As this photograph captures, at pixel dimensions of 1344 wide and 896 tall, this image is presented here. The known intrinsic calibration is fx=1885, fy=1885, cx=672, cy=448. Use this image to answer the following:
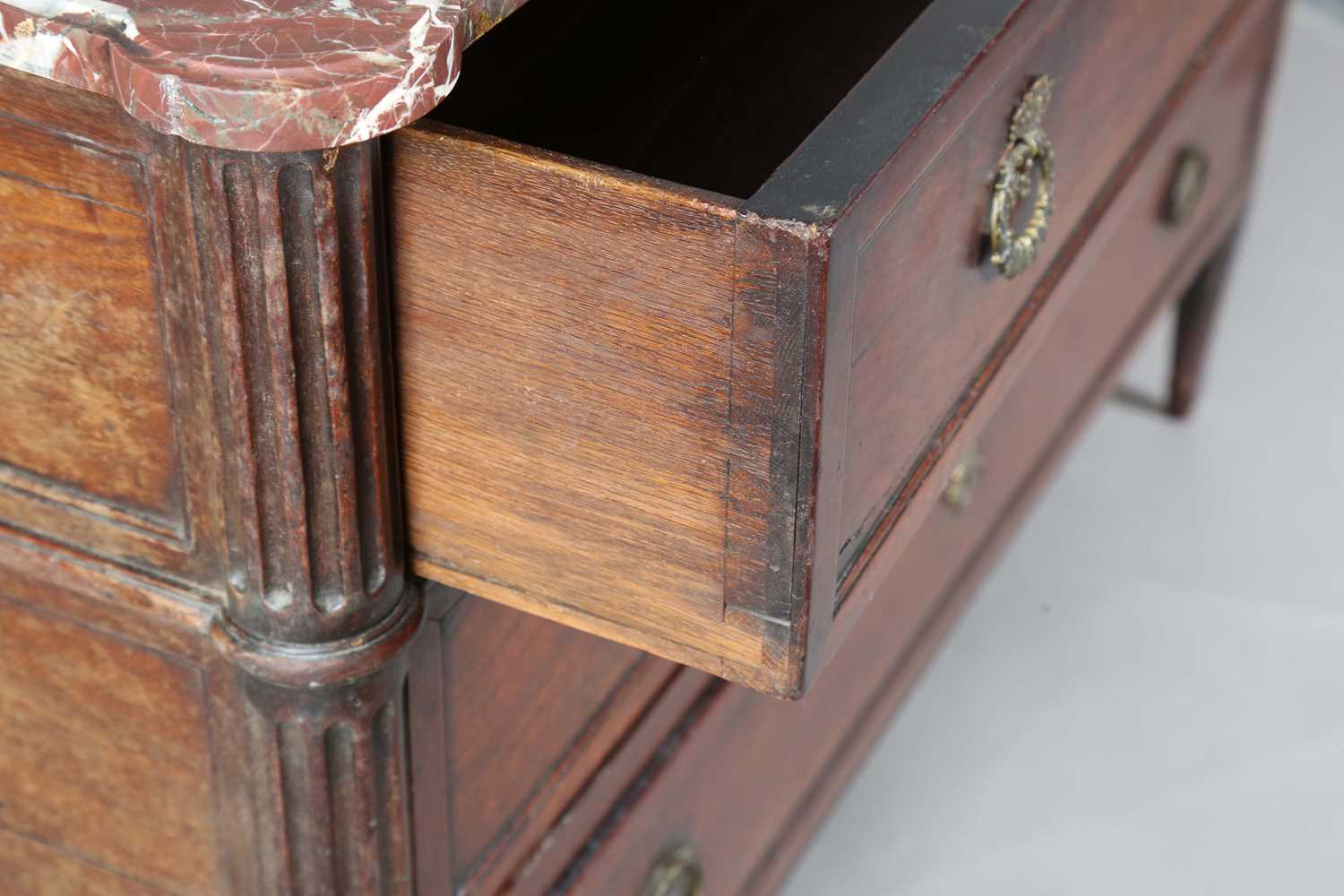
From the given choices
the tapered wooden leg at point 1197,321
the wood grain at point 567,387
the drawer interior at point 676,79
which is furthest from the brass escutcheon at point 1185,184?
the wood grain at point 567,387

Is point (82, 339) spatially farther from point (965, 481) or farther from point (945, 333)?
point (965, 481)

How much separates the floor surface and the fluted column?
2.04 ft

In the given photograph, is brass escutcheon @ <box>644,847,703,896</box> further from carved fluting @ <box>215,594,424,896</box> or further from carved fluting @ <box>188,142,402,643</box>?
carved fluting @ <box>188,142,402,643</box>

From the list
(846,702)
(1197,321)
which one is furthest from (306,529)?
(1197,321)

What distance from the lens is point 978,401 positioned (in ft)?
2.72

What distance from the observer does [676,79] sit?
800 millimetres

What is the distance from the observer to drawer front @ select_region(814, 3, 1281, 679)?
2.19 ft

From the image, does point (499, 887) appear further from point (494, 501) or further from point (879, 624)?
point (879, 624)

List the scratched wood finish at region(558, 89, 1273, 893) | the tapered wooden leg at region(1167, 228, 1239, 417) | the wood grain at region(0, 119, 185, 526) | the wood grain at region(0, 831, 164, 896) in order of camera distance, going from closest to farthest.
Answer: the wood grain at region(0, 119, 185, 526)
the wood grain at region(0, 831, 164, 896)
the scratched wood finish at region(558, 89, 1273, 893)
the tapered wooden leg at region(1167, 228, 1239, 417)

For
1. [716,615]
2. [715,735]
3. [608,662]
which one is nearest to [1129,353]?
[715,735]

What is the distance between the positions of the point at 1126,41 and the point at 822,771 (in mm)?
531

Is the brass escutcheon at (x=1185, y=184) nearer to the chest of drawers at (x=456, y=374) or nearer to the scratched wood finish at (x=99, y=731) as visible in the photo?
the chest of drawers at (x=456, y=374)

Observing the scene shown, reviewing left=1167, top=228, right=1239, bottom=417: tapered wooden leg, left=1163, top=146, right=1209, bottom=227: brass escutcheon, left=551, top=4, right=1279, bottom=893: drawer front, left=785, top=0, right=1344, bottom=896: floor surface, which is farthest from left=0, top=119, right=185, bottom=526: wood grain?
left=1167, top=228, right=1239, bottom=417: tapered wooden leg

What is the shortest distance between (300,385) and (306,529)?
6 centimetres
